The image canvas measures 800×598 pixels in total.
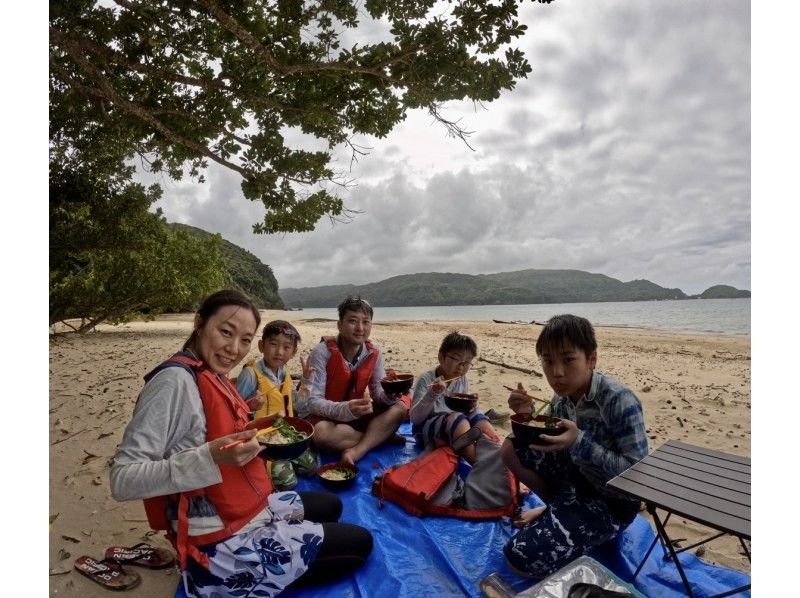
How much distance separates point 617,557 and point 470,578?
107 centimetres

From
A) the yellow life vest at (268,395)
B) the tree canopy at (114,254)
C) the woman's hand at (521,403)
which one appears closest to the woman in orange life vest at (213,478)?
the woman's hand at (521,403)

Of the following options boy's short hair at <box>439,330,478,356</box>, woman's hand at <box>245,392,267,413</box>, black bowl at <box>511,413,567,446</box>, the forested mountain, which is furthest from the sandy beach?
the forested mountain

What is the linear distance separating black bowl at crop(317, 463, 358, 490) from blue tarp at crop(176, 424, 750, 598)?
23cm

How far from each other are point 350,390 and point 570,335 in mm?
2921

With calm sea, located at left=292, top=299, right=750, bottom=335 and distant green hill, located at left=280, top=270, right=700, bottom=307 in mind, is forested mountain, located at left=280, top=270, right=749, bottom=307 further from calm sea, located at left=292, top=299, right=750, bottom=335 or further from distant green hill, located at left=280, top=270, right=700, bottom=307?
calm sea, located at left=292, top=299, right=750, bottom=335

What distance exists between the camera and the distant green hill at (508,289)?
466 feet

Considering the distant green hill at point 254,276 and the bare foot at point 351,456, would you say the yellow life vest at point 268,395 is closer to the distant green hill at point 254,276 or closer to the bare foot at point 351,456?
the bare foot at point 351,456

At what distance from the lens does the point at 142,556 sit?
298cm

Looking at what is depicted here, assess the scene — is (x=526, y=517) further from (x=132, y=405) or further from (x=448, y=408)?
(x=132, y=405)

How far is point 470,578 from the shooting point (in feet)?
9.48

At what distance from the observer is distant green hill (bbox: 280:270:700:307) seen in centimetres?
14212

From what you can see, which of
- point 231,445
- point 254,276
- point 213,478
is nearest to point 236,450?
point 231,445
